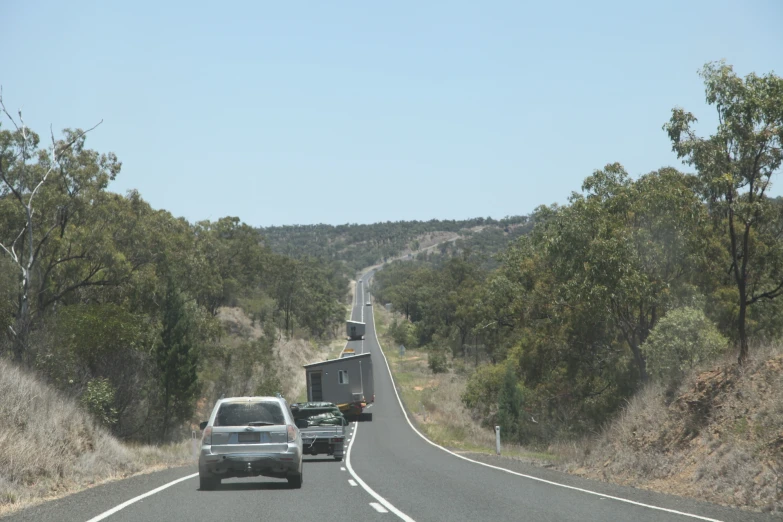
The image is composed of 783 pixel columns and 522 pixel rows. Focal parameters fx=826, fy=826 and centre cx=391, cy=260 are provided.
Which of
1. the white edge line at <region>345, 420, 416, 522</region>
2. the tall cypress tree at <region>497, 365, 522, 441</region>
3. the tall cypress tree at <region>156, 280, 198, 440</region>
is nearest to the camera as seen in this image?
the white edge line at <region>345, 420, 416, 522</region>

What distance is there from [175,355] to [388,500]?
146 ft

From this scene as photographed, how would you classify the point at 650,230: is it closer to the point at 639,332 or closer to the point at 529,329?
the point at 639,332

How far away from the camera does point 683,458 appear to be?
1845cm

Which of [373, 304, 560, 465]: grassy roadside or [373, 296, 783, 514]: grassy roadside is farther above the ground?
[373, 296, 783, 514]: grassy roadside

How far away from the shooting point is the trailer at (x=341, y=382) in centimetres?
5353

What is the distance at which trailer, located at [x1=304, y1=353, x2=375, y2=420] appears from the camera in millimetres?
53531

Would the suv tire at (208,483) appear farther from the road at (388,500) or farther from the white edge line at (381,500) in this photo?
the white edge line at (381,500)

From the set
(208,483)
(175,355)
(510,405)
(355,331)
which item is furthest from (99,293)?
(355,331)

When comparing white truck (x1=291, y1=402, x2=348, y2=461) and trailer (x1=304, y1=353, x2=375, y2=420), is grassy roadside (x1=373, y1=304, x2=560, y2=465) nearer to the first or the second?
trailer (x1=304, y1=353, x2=375, y2=420)

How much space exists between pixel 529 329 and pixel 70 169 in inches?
1046

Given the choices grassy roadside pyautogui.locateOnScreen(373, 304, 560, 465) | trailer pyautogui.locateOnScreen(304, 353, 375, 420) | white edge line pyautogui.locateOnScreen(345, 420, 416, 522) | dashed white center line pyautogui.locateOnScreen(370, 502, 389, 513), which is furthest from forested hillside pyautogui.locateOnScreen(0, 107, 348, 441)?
dashed white center line pyautogui.locateOnScreen(370, 502, 389, 513)

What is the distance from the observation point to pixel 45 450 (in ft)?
57.1

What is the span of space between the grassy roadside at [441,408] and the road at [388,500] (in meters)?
8.62

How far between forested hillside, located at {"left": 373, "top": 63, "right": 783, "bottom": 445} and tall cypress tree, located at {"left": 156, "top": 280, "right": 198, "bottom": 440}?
19661 mm
